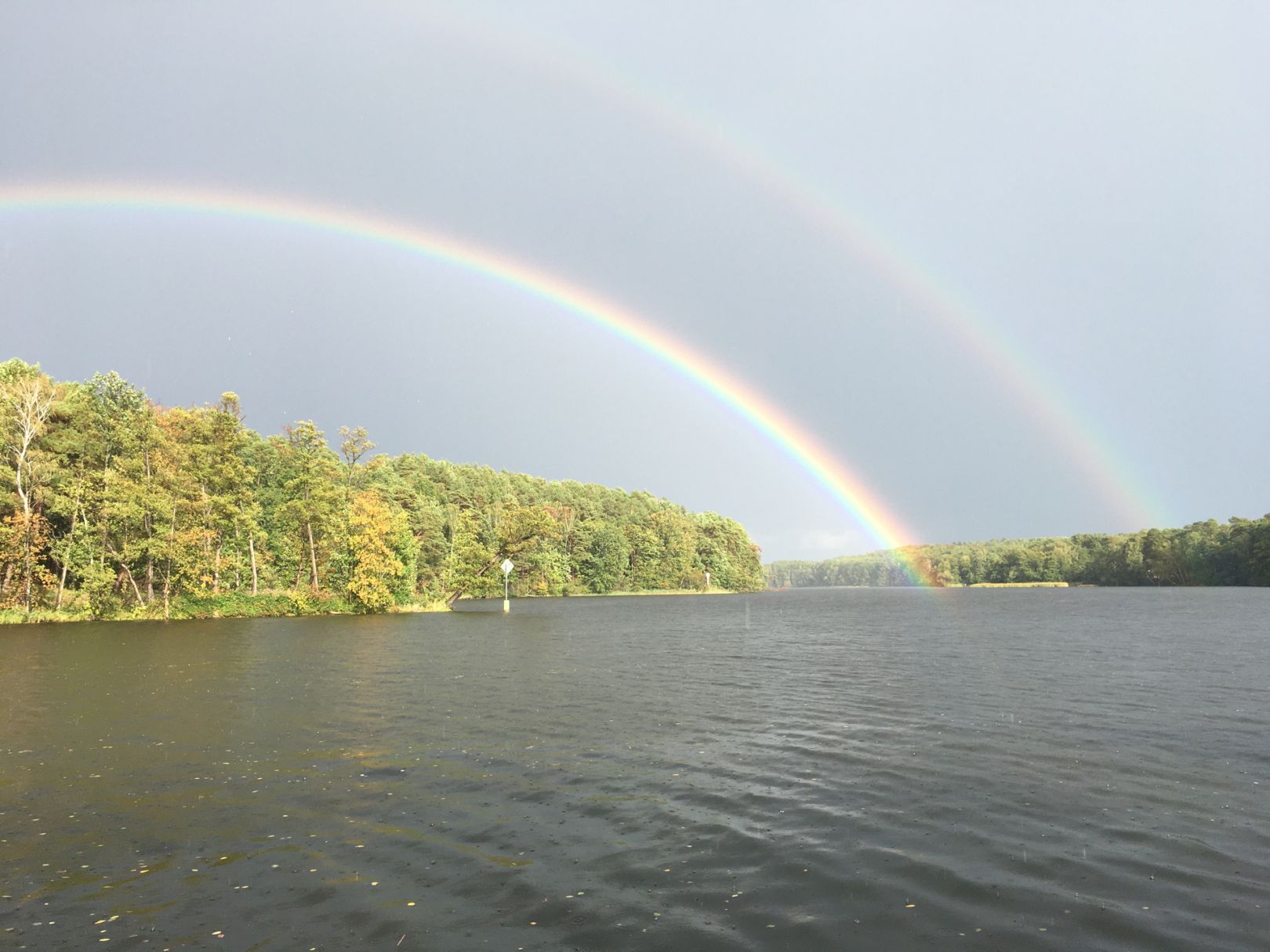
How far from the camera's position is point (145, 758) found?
17.7 metres

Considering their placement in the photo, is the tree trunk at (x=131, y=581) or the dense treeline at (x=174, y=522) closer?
the dense treeline at (x=174, y=522)

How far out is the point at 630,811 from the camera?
14.0 m

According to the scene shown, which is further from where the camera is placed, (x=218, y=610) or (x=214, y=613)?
(x=218, y=610)

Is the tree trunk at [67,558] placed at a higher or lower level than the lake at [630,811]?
higher

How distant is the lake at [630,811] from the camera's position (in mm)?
9367

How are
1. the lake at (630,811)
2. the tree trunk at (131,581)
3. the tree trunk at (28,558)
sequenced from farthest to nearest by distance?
the tree trunk at (131,581) < the tree trunk at (28,558) < the lake at (630,811)

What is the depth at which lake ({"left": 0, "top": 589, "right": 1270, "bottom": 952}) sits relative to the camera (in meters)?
9.37

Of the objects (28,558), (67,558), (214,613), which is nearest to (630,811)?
(67,558)

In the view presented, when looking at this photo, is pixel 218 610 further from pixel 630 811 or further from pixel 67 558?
pixel 630 811

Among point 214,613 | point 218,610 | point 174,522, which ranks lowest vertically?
point 214,613

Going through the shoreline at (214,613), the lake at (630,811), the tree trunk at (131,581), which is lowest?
the lake at (630,811)

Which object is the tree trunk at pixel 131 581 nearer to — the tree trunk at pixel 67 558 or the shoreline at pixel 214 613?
the shoreline at pixel 214 613

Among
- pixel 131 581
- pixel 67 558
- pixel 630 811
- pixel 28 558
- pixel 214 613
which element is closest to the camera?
pixel 630 811

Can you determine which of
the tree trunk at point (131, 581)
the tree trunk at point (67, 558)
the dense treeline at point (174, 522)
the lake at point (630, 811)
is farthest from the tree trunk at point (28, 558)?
the lake at point (630, 811)
